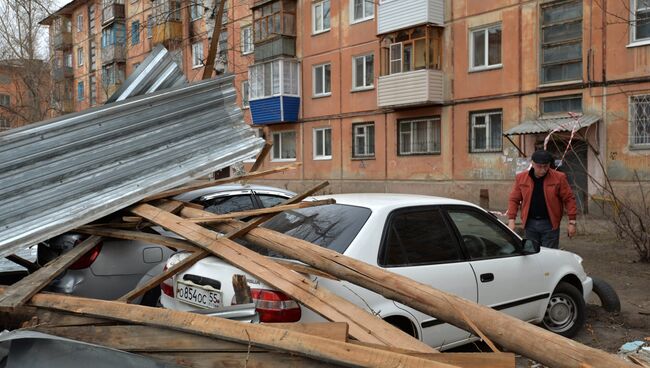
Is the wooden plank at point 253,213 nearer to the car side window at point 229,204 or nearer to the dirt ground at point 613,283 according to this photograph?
the car side window at point 229,204

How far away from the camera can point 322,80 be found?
24.3 m

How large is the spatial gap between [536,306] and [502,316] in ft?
8.32

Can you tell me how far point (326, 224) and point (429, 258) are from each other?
2.57ft

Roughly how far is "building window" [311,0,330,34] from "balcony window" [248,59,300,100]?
1780mm

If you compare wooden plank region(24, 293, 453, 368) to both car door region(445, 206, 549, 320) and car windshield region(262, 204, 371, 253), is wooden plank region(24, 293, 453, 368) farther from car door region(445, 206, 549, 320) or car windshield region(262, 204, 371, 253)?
car door region(445, 206, 549, 320)

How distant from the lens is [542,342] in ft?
7.61

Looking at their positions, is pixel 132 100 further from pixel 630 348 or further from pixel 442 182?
pixel 442 182

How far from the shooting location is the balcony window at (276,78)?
24625mm

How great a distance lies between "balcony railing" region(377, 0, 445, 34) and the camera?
746 inches

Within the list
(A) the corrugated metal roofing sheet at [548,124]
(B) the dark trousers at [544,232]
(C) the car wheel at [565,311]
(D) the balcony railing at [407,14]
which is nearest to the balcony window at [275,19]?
(D) the balcony railing at [407,14]

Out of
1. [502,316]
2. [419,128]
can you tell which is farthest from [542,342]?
[419,128]

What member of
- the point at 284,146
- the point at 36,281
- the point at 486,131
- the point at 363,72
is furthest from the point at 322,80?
the point at 36,281

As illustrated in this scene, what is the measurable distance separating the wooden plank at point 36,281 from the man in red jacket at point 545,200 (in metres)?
4.65

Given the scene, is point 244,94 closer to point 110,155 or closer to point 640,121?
point 640,121
